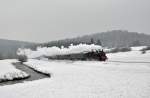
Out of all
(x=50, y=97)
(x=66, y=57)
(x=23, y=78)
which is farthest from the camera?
(x=66, y=57)

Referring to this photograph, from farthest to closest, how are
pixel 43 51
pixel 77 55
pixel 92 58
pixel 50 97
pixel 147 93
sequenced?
pixel 43 51 → pixel 77 55 → pixel 92 58 → pixel 50 97 → pixel 147 93

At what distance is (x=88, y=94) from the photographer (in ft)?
61.5

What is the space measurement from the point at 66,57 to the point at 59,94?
72.1m

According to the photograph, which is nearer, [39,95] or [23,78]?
[39,95]

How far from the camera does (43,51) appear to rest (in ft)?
460

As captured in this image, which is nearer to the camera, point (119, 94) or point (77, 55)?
point (119, 94)

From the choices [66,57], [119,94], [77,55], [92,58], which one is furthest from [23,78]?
[66,57]

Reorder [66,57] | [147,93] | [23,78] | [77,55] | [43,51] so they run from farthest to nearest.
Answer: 1. [43,51]
2. [66,57]
3. [77,55]
4. [23,78]
5. [147,93]

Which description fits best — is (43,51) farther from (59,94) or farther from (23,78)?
(59,94)

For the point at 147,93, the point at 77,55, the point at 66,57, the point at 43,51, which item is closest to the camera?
the point at 147,93

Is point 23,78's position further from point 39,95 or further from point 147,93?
point 147,93

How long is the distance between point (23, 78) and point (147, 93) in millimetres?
24883

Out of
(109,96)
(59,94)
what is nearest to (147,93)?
(109,96)

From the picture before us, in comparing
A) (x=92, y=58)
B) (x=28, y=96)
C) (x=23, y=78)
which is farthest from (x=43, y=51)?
(x=28, y=96)
